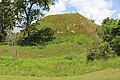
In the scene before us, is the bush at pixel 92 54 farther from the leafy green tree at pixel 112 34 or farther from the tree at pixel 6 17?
the tree at pixel 6 17

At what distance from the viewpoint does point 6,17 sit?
192 ft

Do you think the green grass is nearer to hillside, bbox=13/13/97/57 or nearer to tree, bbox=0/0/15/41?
hillside, bbox=13/13/97/57

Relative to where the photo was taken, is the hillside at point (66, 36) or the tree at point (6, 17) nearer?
the hillside at point (66, 36)

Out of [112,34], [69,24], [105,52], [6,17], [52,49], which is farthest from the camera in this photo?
[69,24]

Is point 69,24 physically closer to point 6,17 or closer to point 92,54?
point 6,17

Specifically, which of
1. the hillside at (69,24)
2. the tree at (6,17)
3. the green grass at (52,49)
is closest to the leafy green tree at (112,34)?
the green grass at (52,49)

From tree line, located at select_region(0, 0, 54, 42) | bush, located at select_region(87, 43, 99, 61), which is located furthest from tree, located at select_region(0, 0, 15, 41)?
bush, located at select_region(87, 43, 99, 61)

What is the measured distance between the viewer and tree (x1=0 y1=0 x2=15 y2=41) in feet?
188

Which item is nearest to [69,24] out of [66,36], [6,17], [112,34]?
[66,36]

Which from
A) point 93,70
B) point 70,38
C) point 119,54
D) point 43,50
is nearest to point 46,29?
point 70,38

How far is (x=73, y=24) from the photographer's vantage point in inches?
2515

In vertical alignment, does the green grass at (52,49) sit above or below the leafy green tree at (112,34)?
below

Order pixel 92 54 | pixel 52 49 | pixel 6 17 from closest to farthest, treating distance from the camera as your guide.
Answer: pixel 92 54, pixel 52 49, pixel 6 17

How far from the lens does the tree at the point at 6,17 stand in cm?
5725
